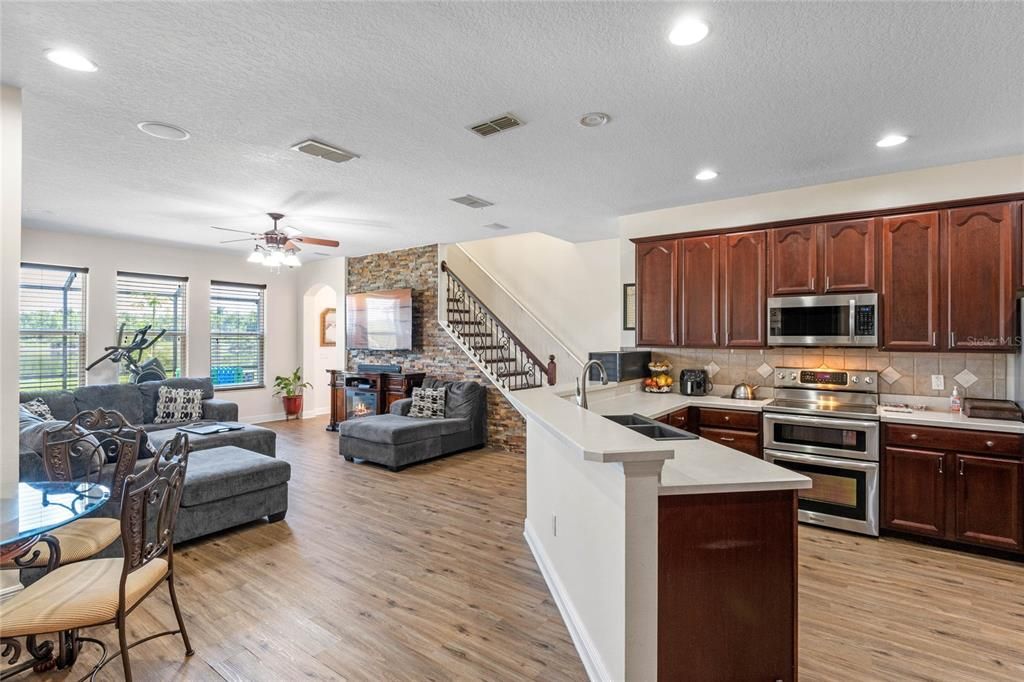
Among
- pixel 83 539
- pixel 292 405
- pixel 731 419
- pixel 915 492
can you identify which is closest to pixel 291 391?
pixel 292 405

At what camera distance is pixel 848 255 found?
156 inches

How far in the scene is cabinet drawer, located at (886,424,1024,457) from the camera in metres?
3.17

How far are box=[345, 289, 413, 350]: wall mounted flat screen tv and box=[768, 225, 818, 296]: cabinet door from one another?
493 centimetres

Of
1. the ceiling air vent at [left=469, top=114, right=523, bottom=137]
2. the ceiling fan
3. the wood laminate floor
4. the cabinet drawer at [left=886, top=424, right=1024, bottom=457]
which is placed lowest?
the wood laminate floor

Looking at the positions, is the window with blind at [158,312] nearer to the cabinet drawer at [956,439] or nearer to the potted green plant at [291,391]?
the potted green plant at [291,391]

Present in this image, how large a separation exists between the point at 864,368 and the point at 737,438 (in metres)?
1.25

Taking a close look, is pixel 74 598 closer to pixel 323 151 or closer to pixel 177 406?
pixel 323 151

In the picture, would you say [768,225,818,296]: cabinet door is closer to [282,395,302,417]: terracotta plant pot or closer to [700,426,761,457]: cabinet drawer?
[700,426,761,457]: cabinet drawer

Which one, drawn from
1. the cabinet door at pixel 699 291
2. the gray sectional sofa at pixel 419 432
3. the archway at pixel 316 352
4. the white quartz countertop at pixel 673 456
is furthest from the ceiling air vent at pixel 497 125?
the archway at pixel 316 352

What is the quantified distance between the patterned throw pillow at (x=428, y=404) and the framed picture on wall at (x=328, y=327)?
3.77 meters

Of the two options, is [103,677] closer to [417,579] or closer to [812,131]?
[417,579]

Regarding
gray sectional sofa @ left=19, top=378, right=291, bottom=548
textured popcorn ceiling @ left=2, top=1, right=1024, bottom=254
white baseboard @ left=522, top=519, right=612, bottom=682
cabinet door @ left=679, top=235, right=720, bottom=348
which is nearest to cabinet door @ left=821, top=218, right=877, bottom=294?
textured popcorn ceiling @ left=2, top=1, right=1024, bottom=254

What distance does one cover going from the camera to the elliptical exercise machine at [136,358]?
6520 millimetres

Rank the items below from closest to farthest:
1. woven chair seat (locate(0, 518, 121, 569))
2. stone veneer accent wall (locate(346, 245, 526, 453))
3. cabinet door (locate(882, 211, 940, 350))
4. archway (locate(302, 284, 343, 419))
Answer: woven chair seat (locate(0, 518, 121, 569)) < cabinet door (locate(882, 211, 940, 350)) < stone veneer accent wall (locate(346, 245, 526, 453)) < archway (locate(302, 284, 343, 419))
